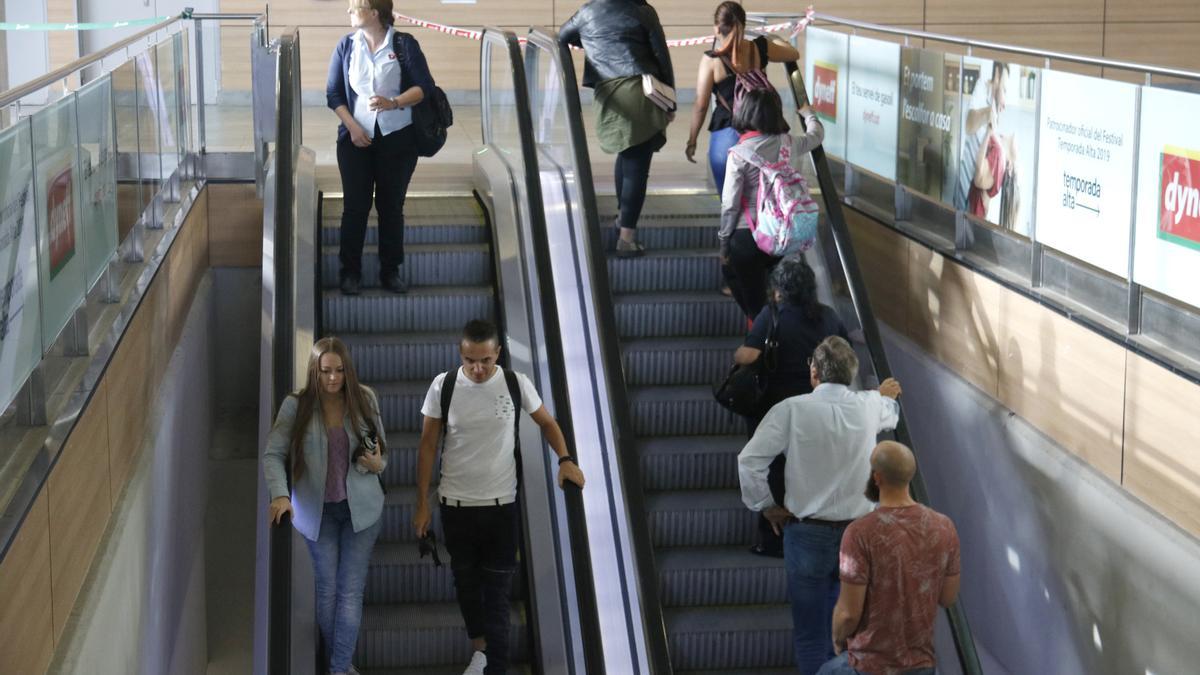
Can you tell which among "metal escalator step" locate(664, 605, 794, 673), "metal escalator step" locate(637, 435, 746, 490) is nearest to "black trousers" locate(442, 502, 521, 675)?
"metal escalator step" locate(664, 605, 794, 673)

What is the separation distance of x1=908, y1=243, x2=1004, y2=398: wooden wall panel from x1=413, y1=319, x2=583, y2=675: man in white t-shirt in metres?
2.20

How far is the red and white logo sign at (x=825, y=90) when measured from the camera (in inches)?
348

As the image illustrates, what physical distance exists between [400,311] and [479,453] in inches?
111

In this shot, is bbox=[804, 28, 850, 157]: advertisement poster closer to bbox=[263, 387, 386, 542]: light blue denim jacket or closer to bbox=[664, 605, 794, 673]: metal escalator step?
bbox=[664, 605, 794, 673]: metal escalator step

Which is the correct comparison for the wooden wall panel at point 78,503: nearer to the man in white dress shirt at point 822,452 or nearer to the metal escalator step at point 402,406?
the man in white dress shirt at point 822,452

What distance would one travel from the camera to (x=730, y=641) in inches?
247

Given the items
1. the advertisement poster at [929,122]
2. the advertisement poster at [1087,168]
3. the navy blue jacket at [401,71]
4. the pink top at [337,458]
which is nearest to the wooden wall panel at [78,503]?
the pink top at [337,458]

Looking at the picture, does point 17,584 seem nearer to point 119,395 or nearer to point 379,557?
point 119,395

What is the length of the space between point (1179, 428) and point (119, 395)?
12.2ft

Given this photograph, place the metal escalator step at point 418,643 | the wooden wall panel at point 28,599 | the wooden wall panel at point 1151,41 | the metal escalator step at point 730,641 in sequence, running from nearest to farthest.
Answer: the wooden wall panel at point 28,599
the metal escalator step at point 730,641
the metal escalator step at point 418,643
the wooden wall panel at point 1151,41

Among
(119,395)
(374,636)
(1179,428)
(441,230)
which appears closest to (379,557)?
(374,636)

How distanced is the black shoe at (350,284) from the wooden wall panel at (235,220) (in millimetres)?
1078

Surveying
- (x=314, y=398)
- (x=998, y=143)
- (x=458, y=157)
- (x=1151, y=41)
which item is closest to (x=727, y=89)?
(x=998, y=143)

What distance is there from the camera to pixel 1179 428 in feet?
16.1
